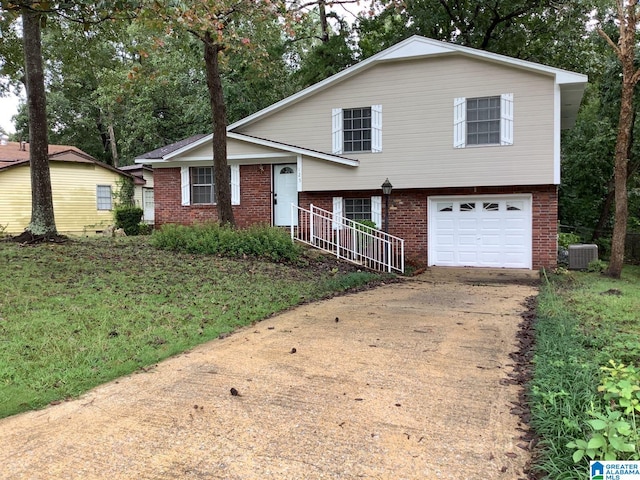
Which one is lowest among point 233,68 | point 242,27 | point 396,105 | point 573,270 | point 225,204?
point 573,270

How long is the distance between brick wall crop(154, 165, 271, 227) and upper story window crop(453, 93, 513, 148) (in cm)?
572

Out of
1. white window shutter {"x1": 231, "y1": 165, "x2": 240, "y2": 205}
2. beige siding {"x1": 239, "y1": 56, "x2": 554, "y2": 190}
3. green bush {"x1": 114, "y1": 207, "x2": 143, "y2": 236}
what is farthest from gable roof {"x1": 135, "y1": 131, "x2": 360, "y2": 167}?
green bush {"x1": 114, "y1": 207, "x2": 143, "y2": 236}

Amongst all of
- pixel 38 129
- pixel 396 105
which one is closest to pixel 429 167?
pixel 396 105

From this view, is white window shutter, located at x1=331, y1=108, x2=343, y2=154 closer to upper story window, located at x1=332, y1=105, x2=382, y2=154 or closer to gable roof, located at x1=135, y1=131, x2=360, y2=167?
upper story window, located at x1=332, y1=105, x2=382, y2=154

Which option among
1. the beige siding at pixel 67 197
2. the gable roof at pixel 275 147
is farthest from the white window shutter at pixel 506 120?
the beige siding at pixel 67 197

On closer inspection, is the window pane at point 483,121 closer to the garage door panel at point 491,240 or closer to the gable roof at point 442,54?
the gable roof at point 442,54

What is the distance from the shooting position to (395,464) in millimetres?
2684

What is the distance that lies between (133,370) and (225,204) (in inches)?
330

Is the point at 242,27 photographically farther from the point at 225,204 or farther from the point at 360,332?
the point at 360,332

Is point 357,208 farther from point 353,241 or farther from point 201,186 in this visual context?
point 201,186

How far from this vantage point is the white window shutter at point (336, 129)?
14061mm

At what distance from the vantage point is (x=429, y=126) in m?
13.1

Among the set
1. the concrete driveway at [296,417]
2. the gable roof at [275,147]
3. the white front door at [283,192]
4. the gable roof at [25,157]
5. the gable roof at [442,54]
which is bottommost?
the concrete driveway at [296,417]

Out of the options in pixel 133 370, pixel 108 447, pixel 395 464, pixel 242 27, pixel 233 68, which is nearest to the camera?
pixel 395 464
